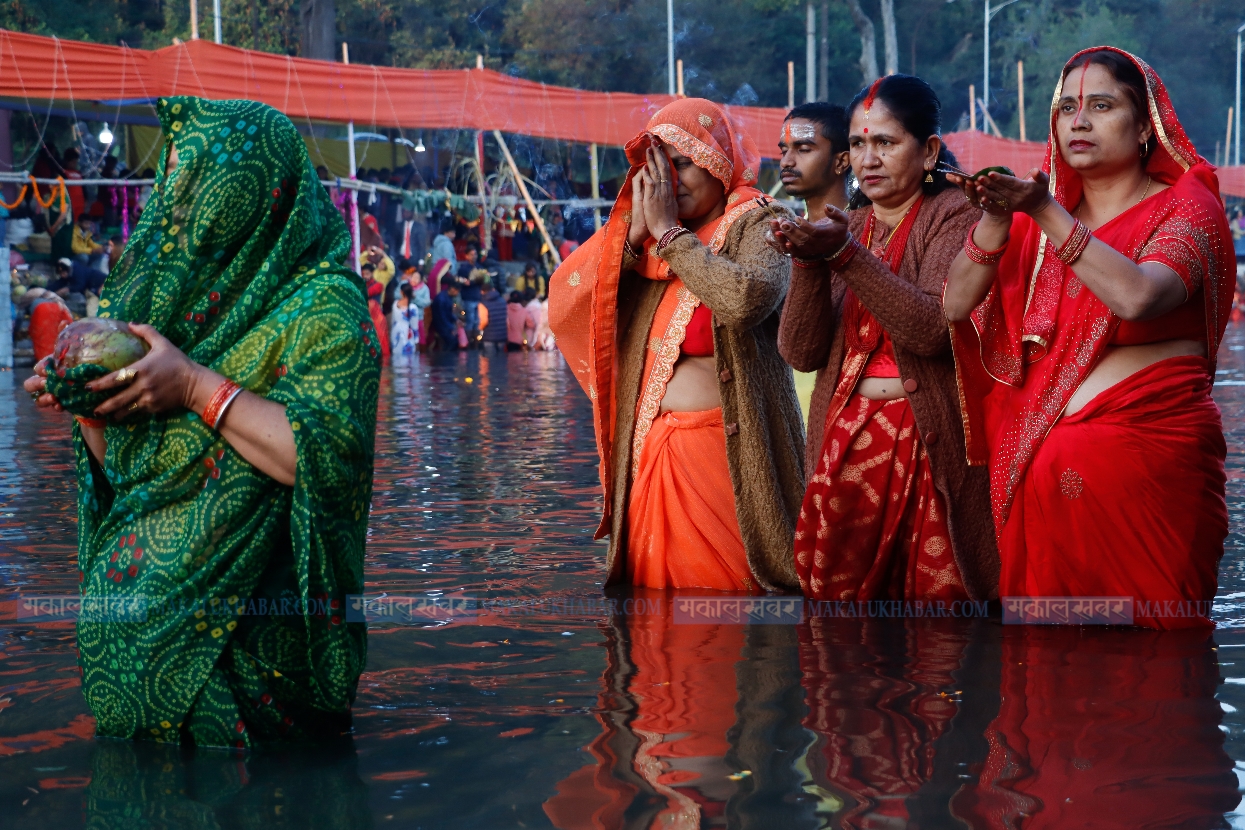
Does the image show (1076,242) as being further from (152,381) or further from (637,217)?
(152,381)

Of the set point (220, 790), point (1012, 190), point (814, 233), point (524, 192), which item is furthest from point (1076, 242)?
point (524, 192)

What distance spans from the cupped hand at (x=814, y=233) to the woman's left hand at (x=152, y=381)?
1.81 m

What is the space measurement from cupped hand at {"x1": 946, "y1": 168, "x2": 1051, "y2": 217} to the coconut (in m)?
1.94

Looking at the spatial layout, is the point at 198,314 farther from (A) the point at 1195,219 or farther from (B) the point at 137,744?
(A) the point at 1195,219

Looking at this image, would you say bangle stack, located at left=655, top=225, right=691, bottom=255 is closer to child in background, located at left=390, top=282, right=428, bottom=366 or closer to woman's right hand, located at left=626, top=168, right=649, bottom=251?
woman's right hand, located at left=626, top=168, right=649, bottom=251

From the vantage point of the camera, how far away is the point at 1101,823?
98.6 inches

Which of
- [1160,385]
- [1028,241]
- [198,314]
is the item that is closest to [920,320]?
[1028,241]

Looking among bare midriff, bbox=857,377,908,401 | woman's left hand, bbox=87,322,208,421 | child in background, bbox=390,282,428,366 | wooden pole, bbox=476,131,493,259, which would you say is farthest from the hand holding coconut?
child in background, bbox=390,282,428,366

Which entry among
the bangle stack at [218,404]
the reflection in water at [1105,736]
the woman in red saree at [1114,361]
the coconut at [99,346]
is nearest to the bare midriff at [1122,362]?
the woman in red saree at [1114,361]

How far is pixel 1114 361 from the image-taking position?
3.77 metres

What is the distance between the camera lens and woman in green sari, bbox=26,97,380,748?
262 cm

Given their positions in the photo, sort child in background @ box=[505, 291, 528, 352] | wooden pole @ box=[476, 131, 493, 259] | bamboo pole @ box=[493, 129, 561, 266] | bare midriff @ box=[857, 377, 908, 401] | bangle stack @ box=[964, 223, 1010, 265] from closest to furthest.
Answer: bangle stack @ box=[964, 223, 1010, 265]
bare midriff @ box=[857, 377, 908, 401]
wooden pole @ box=[476, 131, 493, 259]
bamboo pole @ box=[493, 129, 561, 266]
child in background @ box=[505, 291, 528, 352]

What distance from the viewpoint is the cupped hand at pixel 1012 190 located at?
11.2 ft

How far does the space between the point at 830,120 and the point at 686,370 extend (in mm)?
1039
